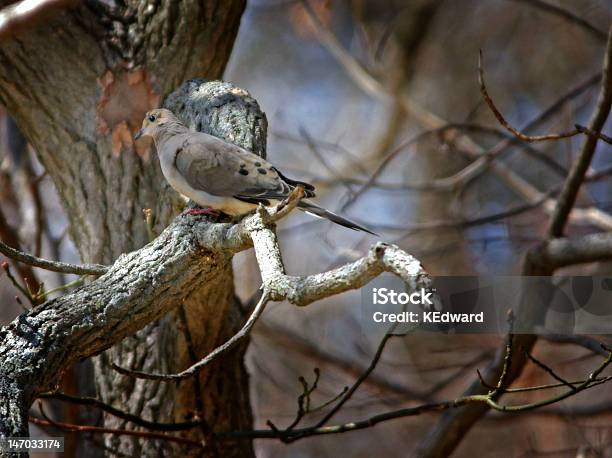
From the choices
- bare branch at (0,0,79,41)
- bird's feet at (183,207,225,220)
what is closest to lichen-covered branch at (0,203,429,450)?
bird's feet at (183,207,225,220)

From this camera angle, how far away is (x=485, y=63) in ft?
26.8

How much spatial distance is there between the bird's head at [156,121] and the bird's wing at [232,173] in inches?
15.9

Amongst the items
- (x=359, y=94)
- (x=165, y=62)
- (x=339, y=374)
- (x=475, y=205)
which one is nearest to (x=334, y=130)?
(x=359, y=94)

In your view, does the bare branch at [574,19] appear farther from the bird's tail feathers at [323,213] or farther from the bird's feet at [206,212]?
the bird's feet at [206,212]

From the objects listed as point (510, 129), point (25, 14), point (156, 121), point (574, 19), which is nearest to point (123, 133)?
point (156, 121)

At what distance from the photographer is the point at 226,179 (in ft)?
9.17

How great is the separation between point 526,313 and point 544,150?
402 cm

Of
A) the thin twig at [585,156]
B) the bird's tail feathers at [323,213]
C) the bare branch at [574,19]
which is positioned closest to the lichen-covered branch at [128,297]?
the bird's tail feathers at [323,213]

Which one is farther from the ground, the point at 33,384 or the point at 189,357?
the point at 189,357

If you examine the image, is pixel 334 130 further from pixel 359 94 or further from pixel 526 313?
pixel 526 313

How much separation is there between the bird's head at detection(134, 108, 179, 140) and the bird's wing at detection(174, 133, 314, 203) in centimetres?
40

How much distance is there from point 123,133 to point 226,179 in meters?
1.03

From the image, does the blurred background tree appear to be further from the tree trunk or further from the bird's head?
the bird's head

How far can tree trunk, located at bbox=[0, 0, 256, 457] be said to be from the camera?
11.6 feet
